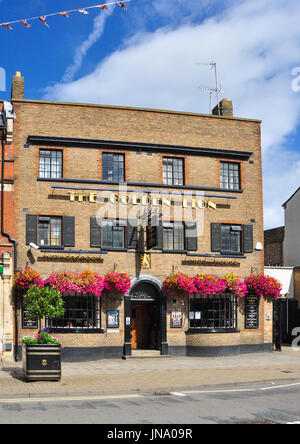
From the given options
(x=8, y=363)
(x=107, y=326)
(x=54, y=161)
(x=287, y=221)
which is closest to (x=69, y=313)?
(x=107, y=326)

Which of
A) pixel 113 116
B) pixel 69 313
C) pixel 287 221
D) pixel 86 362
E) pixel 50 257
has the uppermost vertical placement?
pixel 113 116

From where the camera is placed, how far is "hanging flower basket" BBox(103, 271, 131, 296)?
24.7 m

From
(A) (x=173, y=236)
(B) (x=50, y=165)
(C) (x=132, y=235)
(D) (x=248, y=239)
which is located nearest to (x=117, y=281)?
(C) (x=132, y=235)

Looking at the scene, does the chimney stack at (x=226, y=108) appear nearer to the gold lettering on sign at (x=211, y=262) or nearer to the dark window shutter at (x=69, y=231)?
the gold lettering on sign at (x=211, y=262)

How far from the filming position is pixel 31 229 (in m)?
24.5

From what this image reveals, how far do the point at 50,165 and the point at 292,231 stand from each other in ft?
57.6

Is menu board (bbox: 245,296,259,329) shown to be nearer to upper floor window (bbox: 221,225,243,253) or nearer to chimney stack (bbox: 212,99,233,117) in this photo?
upper floor window (bbox: 221,225,243,253)

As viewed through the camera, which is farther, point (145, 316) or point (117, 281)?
point (145, 316)

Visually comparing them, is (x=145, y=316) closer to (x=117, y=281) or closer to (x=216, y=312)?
(x=117, y=281)

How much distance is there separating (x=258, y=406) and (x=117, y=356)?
40.5ft

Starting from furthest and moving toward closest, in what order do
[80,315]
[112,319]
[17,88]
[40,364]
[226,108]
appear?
[226,108]
[17,88]
[112,319]
[80,315]
[40,364]

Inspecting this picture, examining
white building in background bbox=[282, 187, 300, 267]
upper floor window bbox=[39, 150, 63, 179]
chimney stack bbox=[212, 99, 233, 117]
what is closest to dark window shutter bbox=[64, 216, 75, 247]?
upper floor window bbox=[39, 150, 63, 179]

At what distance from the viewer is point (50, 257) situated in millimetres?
24656

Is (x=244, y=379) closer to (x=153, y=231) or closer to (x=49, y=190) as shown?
(x=153, y=231)
